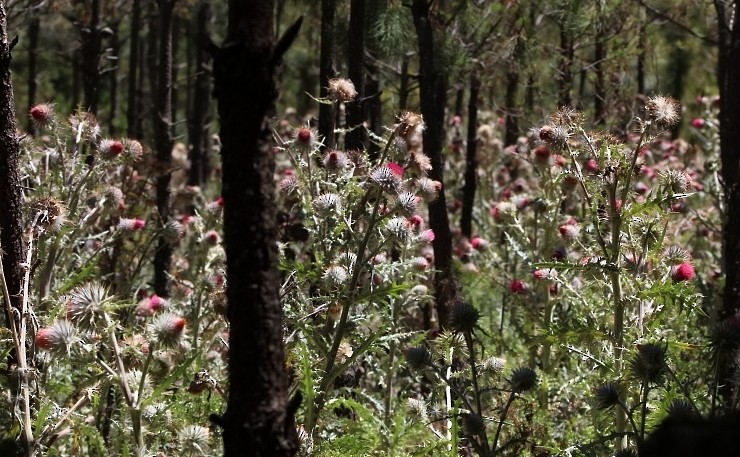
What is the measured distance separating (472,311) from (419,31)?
343cm

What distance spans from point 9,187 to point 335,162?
5.68 feet

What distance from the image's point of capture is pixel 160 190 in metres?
9.07

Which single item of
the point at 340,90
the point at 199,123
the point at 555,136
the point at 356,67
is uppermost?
the point at 199,123

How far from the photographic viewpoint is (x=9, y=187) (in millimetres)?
5289

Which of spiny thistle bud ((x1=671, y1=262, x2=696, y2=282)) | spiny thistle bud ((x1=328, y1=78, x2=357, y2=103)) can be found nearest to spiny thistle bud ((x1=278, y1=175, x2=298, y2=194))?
spiny thistle bud ((x1=328, y1=78, x2=357, y2=103))

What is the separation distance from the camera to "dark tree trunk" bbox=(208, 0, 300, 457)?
3.04m

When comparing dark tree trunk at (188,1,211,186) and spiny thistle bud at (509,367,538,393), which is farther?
dark tree trunk at (188,1,211,186)

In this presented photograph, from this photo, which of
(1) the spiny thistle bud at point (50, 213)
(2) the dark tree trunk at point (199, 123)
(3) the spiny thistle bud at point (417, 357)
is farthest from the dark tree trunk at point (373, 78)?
(2) the dark tree trunk at point (199, 123)

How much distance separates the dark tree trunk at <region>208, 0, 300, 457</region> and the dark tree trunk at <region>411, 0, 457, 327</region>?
333 cm

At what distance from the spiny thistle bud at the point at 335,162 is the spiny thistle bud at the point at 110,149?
1511 mm

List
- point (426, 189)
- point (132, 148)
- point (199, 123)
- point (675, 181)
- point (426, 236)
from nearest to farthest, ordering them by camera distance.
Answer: point (675, 181) → point (426, 189) → point (426, 236) → point (132, 148) → point (199, 123)

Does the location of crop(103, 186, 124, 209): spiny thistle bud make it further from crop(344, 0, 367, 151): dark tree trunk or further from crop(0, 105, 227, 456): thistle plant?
crop(344, 0, 367, 151): dark tree trunk

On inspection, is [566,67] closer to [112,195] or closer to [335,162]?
[112,195]

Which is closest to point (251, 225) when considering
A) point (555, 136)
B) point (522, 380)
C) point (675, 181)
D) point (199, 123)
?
point (522, 380)
